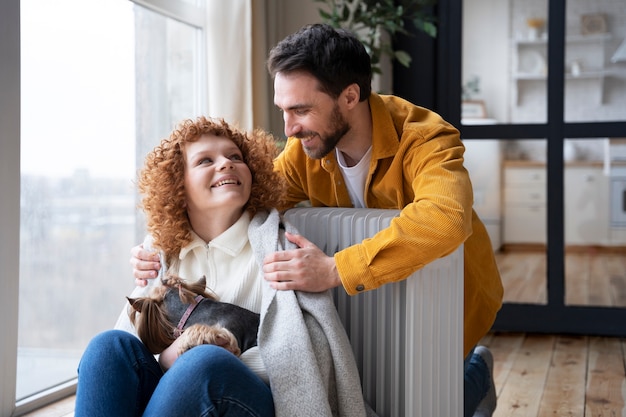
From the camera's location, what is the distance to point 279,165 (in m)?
1.92

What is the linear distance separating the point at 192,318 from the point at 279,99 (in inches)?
22.4

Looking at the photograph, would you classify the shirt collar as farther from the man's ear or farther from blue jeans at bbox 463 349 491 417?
blue jeans at bbox 463 349 491 417

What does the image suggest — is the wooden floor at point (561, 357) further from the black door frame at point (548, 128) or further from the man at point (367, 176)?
the man at point (367, 176)

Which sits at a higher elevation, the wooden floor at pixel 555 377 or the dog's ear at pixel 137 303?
the dog's ear at pixel 137 303

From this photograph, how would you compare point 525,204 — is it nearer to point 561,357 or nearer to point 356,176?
point 561,357

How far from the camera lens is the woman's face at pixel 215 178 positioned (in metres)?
1.58

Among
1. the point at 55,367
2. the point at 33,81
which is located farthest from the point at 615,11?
the point at 55,367

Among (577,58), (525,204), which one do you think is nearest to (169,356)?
(525,204)

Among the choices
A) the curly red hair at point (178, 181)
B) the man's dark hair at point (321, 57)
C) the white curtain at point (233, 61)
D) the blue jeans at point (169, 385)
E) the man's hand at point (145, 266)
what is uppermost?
the white curtain at point (233, 61)

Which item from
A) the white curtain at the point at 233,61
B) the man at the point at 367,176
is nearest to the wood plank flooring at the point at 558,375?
the man at the point at 367,176

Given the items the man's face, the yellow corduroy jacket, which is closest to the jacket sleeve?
the yellow corduroy jacket

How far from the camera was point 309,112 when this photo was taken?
5.80 ft

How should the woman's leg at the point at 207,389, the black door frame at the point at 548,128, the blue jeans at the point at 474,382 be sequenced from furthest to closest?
the black door frame at the point at 548,128 < the blue jeans at the point at 474,382 < the woman's leg at the point at 207,389

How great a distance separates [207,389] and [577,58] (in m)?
3.08
